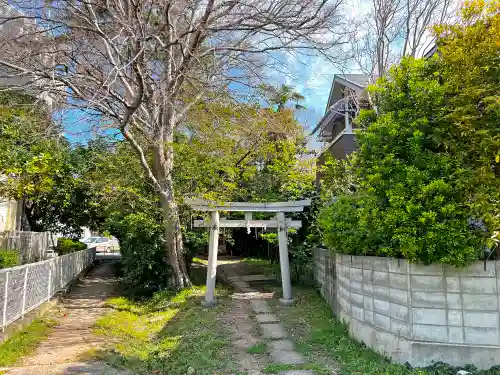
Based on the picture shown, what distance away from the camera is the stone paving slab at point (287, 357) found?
5.41m

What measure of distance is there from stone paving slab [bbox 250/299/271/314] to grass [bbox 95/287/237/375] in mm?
773

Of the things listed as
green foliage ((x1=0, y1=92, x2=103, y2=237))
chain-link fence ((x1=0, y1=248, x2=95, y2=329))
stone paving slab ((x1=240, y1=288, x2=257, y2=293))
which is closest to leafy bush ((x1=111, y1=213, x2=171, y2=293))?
chain-link fence ((x1=0, y1=248, x2=95, y2=329))

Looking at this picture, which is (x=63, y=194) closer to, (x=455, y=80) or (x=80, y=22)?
(x=80, y=22)

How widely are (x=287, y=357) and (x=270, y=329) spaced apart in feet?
5.39

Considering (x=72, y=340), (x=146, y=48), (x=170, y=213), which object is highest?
(x=146, y=48)

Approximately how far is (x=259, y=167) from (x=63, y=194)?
7770 mm

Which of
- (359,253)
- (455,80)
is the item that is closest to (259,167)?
(359,253)

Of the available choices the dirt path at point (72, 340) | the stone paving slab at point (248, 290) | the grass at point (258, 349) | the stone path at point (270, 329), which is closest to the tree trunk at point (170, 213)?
the stone paving slab at point (248, 290)

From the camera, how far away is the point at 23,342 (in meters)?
6.18

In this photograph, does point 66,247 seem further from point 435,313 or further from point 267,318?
point 435,313

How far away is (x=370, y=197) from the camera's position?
530 cm

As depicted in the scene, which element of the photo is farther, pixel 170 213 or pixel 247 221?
pixel 170 213

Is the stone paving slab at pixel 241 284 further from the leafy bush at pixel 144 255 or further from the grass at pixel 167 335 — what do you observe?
the leafy bush at pixel 144 255

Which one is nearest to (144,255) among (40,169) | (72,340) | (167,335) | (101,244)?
(40,169)
